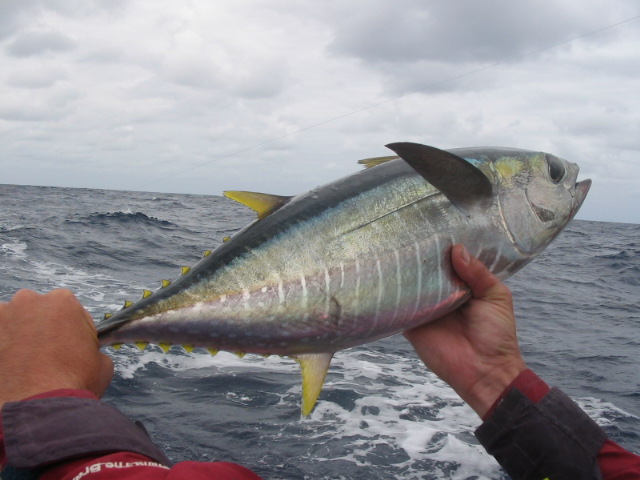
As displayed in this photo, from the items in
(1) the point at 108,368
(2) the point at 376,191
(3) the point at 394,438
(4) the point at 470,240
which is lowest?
(3) the point at 394,438

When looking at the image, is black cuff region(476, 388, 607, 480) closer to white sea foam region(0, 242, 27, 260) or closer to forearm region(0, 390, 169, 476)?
forearm region(0, 390, 169, 476)

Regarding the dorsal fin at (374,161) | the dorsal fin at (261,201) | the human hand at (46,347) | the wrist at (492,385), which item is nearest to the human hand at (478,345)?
the wrist at (492,385)

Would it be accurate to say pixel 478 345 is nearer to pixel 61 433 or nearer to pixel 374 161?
pixel 374 161

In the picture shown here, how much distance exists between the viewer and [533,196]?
2240 mm

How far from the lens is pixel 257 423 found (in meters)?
6.12

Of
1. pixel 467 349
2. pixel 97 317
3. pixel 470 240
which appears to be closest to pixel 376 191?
pixel 470 240

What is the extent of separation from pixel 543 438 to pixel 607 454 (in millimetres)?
241

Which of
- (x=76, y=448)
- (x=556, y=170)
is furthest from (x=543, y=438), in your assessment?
(x=76, y=448)

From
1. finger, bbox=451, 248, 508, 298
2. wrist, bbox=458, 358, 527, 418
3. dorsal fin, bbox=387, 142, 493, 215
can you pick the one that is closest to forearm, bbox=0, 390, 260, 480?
finger, bbox=451, 248, 508, 298

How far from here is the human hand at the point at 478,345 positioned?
238 cm

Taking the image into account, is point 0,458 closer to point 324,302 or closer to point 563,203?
point 324,302

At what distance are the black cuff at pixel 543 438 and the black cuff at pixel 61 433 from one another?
1.39 metres

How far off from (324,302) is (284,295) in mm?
142

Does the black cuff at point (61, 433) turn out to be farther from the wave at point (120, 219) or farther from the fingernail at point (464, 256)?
the wave at point (120, 219)
